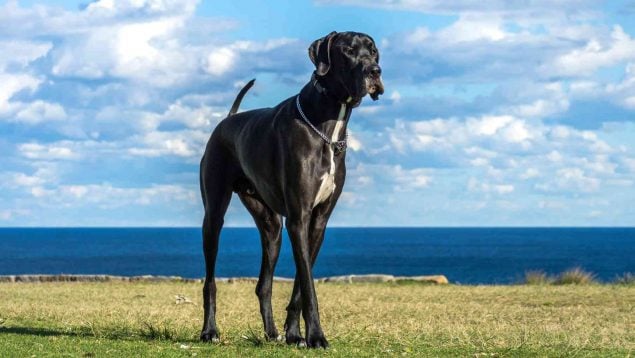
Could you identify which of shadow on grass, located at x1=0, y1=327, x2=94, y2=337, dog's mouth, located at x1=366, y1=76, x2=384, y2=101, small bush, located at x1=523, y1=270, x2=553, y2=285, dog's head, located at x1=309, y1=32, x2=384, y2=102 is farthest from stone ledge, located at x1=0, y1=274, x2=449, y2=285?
dog's mouth, located at x1=366, y1=76, x2=384, y2=101

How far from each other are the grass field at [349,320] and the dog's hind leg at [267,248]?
348mm

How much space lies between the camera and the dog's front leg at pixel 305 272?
1068 cm

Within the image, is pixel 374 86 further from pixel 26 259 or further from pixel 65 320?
pixel 26 259

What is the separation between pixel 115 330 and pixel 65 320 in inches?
110

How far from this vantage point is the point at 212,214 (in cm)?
1248

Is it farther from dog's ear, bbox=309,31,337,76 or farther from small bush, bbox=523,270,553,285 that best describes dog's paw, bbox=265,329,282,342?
small bush, bbox=523,270,553,285

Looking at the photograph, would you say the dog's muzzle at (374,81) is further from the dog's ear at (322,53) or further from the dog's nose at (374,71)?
the dog's ear at (322,53)

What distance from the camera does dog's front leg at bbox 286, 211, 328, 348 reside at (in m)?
10.7

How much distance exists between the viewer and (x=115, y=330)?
13.6 meters

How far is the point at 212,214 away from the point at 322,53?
9.01 ft

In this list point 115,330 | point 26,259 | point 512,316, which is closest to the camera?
point 115,330

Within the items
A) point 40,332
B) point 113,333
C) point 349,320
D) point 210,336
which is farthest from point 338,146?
point 349,320

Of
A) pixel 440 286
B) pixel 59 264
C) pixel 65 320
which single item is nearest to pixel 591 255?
pixel 59 264

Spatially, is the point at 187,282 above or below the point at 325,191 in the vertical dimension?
below
